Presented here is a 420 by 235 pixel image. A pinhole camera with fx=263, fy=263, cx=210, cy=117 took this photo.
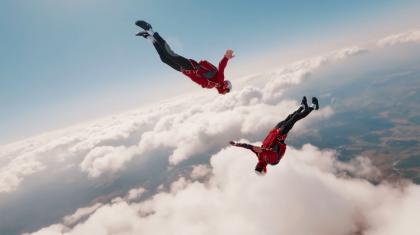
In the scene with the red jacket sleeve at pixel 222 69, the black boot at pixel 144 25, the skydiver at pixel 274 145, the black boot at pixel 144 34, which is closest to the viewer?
the black boot at pixel 144 25

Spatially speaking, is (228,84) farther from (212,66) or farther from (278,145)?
(278,145)

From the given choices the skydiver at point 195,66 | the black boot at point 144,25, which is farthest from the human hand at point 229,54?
the black boot at point 144,25

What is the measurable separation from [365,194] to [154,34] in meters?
233

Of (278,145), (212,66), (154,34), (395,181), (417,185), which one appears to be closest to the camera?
(154,34)

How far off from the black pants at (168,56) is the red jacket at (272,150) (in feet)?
12.0

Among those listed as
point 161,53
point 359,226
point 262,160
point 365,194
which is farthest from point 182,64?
point 365,194

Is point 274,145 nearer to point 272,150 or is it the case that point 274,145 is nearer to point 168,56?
point 272,150

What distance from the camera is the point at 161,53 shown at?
25.9ft

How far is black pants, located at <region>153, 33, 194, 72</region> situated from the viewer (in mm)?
7730

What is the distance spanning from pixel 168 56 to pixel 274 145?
4.60 m

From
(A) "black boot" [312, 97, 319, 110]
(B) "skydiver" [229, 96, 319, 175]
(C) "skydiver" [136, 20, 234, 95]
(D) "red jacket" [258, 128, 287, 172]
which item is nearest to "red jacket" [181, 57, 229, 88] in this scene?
(C) "skydiver" [136, 20, 234, 95]

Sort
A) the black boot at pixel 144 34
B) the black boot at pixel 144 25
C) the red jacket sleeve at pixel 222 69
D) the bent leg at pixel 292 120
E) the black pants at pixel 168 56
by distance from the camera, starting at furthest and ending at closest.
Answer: the bent leg at pixel 292 120, the red jacket sleeve at pixel 222 69, the black pants at pixel 168 56, the black boot at pixel 144 34, the black boot at pixel 144 25

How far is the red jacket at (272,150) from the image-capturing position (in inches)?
336

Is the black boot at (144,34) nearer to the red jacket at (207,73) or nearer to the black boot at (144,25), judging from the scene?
the black boot at (144,25)
